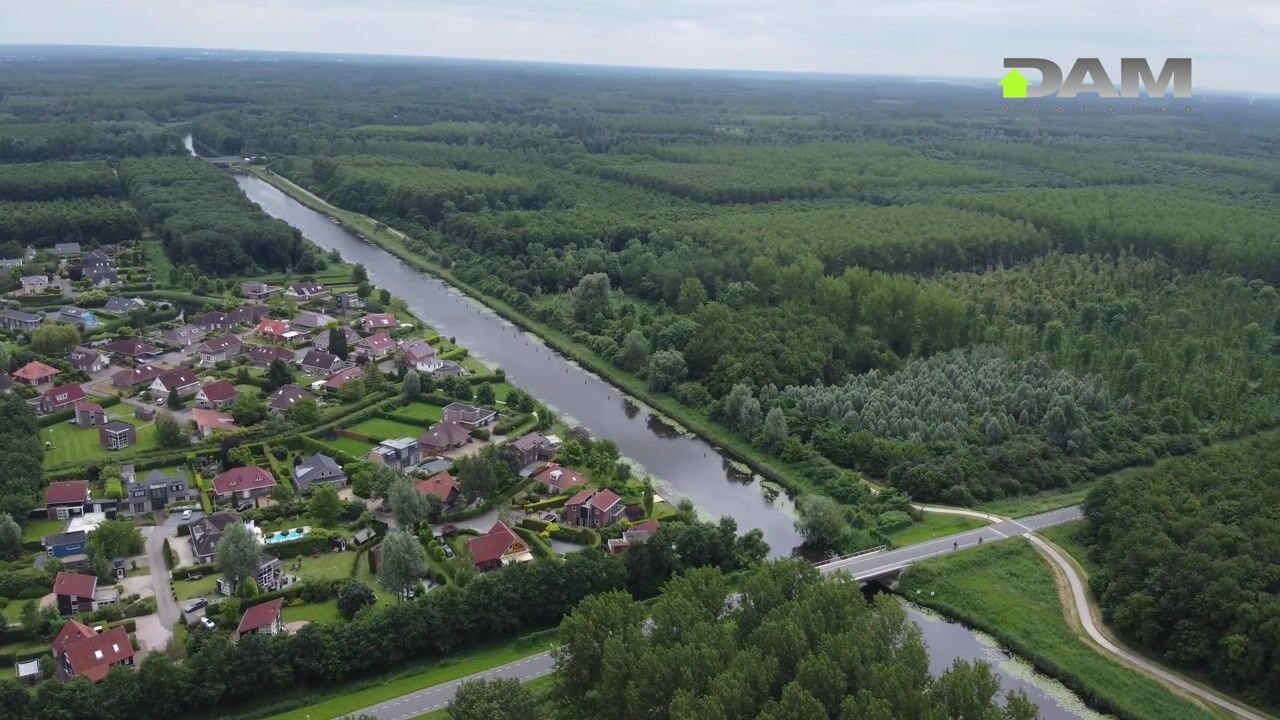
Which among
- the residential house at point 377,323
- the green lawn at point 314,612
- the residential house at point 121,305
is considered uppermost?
the residential house at point 121,305

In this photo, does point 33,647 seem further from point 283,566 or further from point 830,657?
point 830,657

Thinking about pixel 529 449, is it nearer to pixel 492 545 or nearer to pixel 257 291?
pixel 492 545

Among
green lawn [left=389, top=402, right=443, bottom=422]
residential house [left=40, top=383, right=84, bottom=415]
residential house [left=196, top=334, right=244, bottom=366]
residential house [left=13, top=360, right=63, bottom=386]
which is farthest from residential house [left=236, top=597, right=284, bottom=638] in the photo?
residential house [left=13, top=360, right=63, bottom=386]

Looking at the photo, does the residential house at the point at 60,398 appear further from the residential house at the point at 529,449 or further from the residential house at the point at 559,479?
the residential house at the point at 559,479

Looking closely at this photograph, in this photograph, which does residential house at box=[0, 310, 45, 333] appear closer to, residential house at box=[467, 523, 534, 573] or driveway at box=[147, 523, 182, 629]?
driveway at box=[147, 523, 182, 629]

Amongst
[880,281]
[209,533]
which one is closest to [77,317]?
[209,533]

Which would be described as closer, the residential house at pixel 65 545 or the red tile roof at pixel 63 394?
the residential house at pixel 65 545

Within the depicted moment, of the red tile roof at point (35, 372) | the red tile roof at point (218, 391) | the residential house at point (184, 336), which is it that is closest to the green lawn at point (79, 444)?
the red tile roof at point (218, 391)
